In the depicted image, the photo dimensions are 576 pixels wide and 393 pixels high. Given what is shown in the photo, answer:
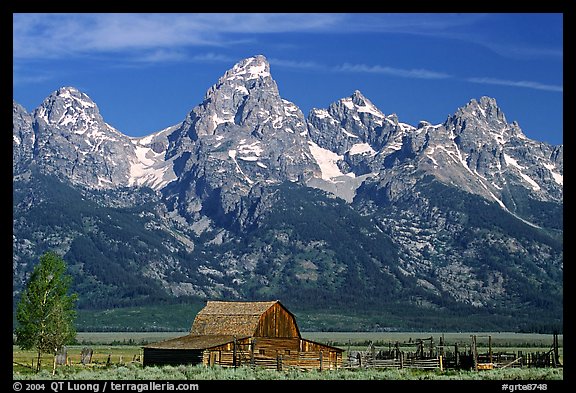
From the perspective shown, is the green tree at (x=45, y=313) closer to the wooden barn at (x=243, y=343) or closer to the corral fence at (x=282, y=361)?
the wooden barn at (x=243, y=343)

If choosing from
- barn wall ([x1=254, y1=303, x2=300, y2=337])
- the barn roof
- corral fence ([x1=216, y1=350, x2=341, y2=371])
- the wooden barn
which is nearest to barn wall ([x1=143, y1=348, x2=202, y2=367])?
the wooden barn

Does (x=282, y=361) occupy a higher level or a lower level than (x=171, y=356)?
lower

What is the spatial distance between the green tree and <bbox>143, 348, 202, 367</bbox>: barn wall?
9.69 m

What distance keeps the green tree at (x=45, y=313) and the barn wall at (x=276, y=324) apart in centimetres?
1877

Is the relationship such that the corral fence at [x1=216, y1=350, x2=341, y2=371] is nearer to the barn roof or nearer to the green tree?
the barn roof

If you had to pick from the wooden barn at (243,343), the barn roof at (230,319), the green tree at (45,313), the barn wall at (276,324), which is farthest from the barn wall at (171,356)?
the green tree at (45,313)

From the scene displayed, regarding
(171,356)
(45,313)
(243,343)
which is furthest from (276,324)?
(45,313)

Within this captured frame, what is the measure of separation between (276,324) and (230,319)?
4076 millimetres

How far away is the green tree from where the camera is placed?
63156 millimetres

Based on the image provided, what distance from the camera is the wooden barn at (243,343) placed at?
7125cm

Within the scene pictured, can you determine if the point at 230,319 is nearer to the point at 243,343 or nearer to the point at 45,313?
the point at 243,343

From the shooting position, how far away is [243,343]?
247 feet
